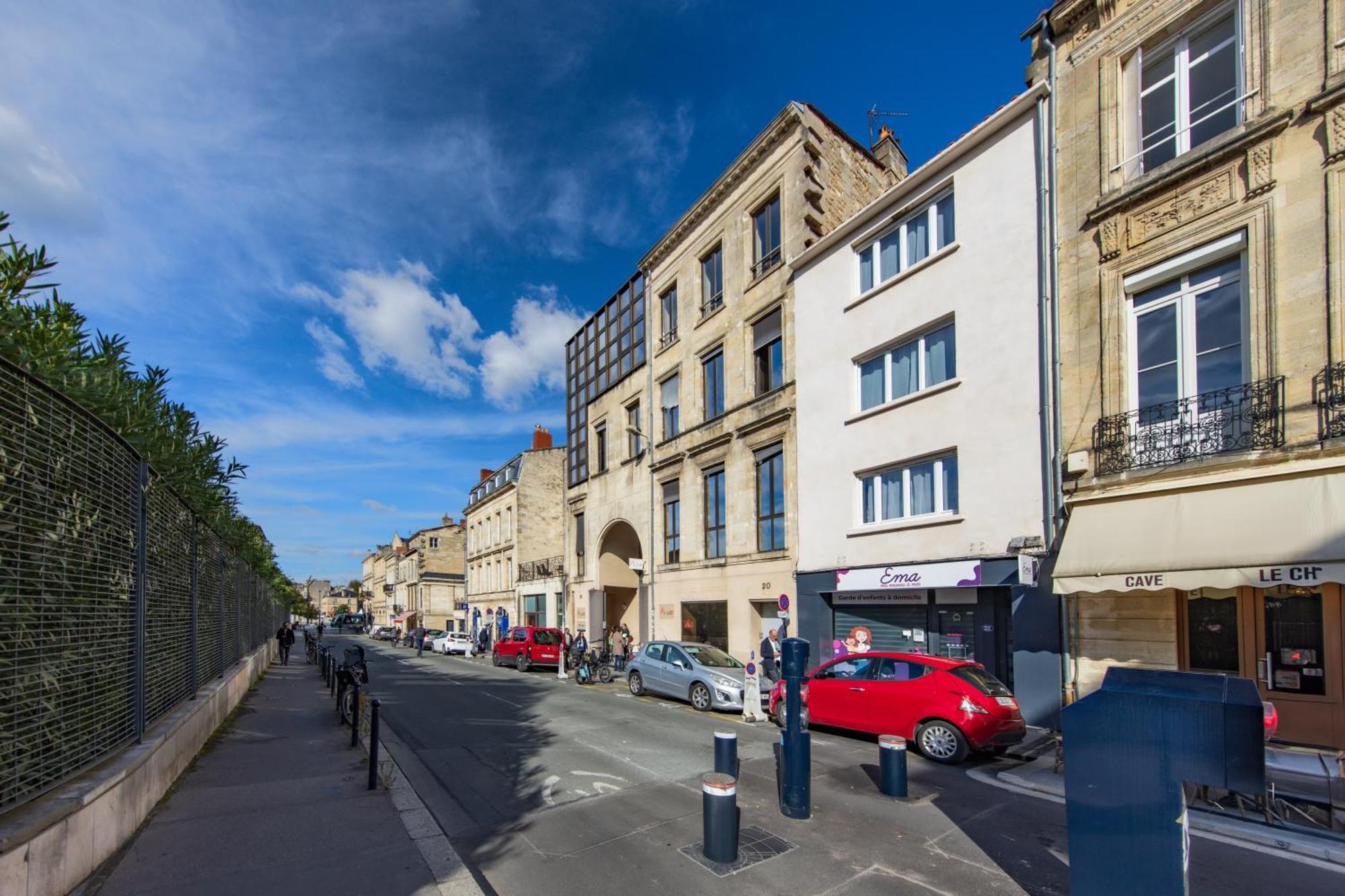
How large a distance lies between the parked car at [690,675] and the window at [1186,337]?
28.5 ft

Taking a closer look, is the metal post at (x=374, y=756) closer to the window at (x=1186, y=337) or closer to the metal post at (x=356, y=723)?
the metal post at (x=356, y=723)

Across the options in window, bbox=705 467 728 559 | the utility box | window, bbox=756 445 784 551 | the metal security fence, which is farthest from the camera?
window, bbox=705 467 728 559

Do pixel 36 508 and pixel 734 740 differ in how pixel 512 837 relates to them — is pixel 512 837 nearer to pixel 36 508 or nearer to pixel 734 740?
pixel 734 740

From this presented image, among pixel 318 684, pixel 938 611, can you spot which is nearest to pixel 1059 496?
pixel 938 611

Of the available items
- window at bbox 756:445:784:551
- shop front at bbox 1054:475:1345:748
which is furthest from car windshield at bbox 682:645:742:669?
shop front at bbox 1054:475:1345:748

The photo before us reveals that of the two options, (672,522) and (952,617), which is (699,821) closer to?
(952,617)

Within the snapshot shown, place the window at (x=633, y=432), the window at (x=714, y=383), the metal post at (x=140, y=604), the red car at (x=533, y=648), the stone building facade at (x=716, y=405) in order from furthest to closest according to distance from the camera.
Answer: the window at (x=633, y=432) < the red car at (x=533, y=648) < the window at (x=714, y=383) < the stone building facade at (x=716, y=405) < the metal post at (x=140, y=604)

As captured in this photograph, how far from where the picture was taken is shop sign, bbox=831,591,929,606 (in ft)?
47.2

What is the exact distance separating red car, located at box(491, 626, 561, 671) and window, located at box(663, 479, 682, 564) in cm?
494

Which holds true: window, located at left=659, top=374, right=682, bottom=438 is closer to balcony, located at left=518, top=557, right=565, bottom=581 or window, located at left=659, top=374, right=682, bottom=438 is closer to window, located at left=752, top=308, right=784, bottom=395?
window, located at left=752, top=308, right=784, bottom=395

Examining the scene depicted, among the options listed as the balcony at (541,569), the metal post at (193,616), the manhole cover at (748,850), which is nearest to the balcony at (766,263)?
the metal post at (193,616)

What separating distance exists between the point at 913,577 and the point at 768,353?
8.37 meters

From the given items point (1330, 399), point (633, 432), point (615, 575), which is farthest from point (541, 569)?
point (1330, 399)

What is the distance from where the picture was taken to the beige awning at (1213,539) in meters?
8.13
